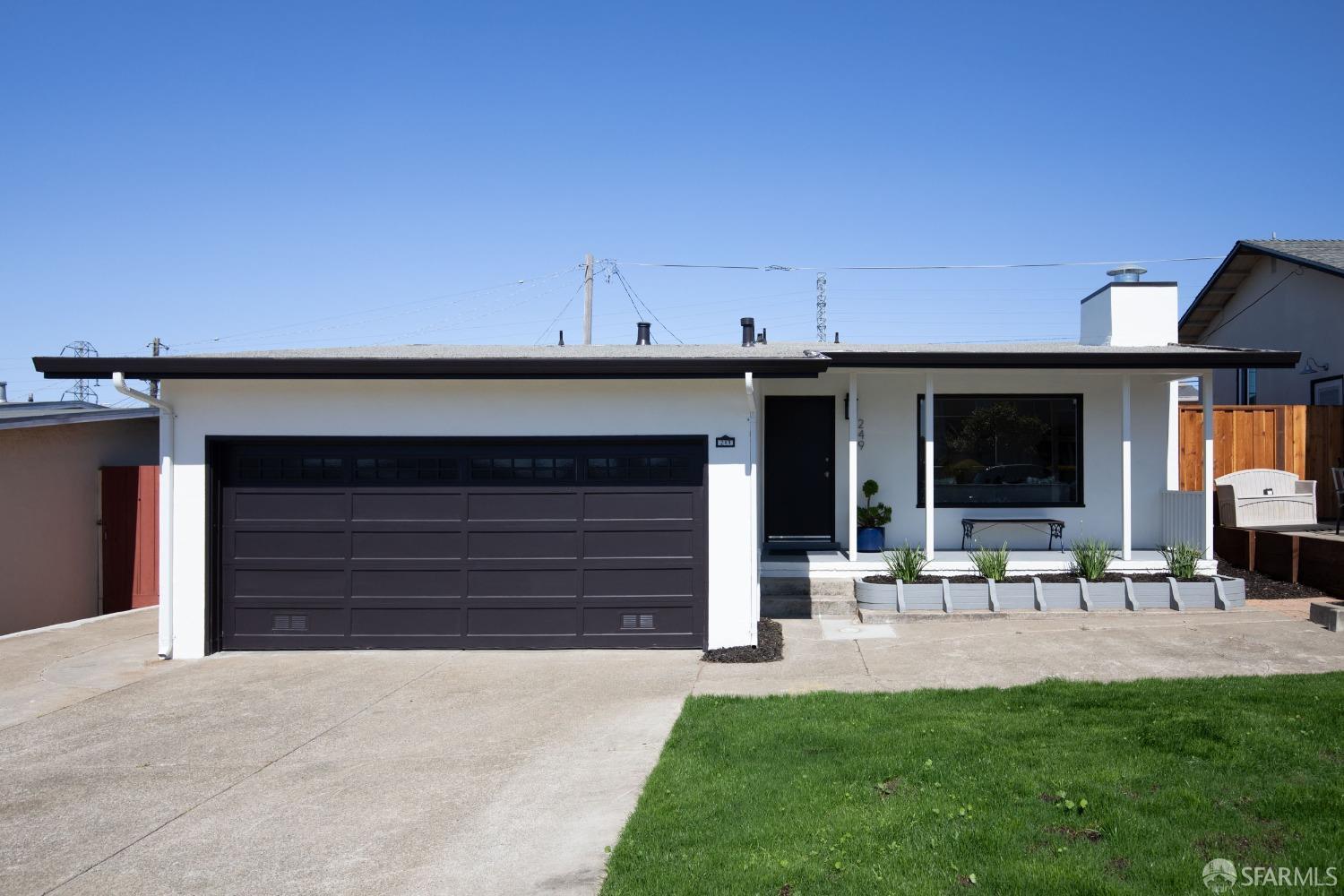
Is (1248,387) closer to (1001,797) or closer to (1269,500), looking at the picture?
(1269,500)

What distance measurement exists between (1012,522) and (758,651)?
523 centimetres

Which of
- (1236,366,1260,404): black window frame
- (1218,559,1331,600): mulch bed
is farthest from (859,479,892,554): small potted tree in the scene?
(1236,366,1260,404): black window frame

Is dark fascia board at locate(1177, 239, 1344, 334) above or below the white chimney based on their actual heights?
above

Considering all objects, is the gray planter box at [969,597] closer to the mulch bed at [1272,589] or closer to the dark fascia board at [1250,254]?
the mulch bed at [1272,589]

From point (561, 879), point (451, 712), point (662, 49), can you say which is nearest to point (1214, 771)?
point (561, 879)

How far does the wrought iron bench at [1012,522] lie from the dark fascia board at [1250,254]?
20.5 feet

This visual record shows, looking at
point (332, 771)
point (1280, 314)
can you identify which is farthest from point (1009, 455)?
point (332, 771)

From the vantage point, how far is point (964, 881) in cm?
363

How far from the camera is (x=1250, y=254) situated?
16.8 meters

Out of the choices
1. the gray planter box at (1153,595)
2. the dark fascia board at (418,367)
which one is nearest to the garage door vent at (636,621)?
the dark fascia board at (418,367)

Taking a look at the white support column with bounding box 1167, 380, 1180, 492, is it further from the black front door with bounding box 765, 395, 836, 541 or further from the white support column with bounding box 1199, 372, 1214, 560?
the black front door with bounding box 765, 395, 836, 541

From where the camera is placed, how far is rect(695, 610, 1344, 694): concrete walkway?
24.7ft

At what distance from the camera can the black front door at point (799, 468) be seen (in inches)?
505

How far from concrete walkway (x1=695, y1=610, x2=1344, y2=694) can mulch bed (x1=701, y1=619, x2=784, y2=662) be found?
12cm
